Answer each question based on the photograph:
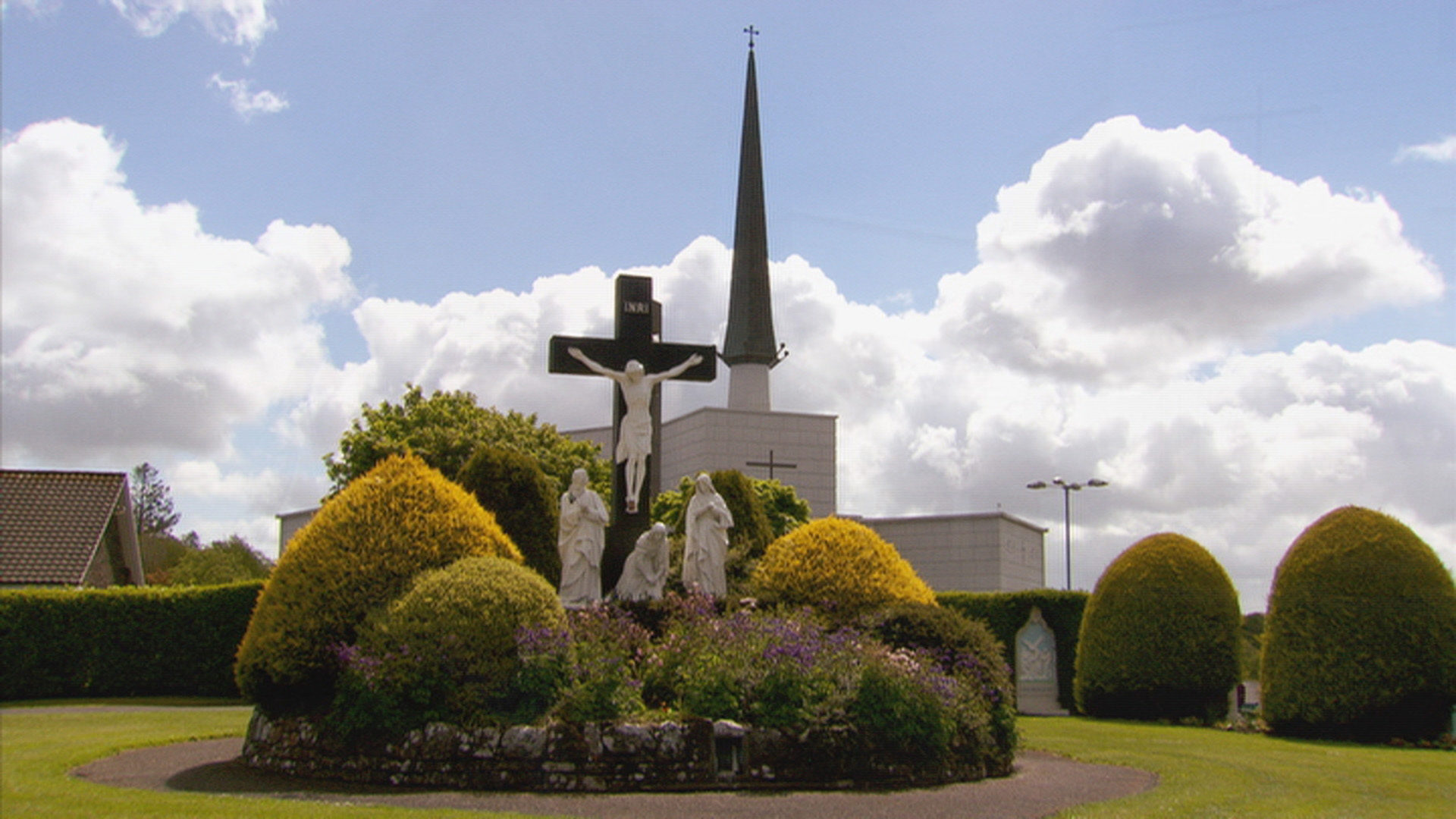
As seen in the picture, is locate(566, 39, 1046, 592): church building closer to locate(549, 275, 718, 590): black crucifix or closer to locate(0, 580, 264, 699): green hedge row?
locate(0, 580, 264, 699): green hedge row

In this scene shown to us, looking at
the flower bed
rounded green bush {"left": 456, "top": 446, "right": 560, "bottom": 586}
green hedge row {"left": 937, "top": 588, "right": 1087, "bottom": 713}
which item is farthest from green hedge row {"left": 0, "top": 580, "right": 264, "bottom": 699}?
green hedge row {"left": 937, "top": 588, "right": 1087, "bottom": 713}

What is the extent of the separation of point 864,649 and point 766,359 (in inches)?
2272

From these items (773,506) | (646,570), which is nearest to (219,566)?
(773,506)

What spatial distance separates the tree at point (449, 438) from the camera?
113 ft

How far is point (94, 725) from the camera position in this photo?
51.3ft

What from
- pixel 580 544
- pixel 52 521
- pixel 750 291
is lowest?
pixel 580 544

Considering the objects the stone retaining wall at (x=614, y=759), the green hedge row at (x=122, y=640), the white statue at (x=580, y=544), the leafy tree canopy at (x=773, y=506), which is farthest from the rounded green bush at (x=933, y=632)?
the leafy tree canopy at (x=773, y=506)

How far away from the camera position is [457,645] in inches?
432

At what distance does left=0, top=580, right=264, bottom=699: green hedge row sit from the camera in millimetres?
21453

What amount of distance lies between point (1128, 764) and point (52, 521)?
74.5ft

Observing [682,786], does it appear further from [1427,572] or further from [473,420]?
[473,420]

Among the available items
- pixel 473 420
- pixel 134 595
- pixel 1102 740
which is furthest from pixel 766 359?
pixel 1102 740

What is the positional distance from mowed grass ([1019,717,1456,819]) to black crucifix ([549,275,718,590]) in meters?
6.29

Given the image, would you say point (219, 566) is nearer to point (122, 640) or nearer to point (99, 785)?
point (122, 640)
